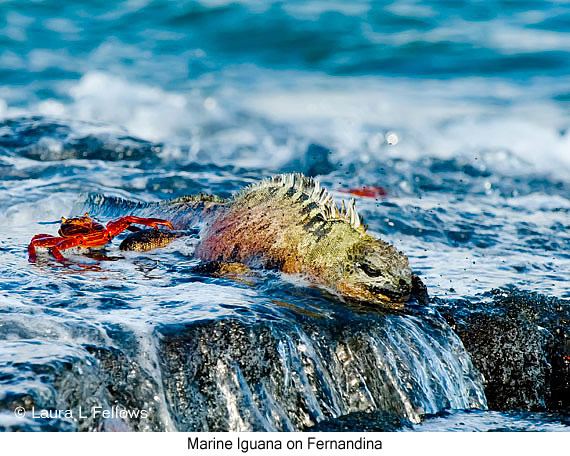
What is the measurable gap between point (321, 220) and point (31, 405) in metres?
2.33

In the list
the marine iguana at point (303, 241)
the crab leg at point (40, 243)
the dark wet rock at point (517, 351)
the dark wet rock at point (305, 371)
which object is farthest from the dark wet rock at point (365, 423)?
the crab leg at point (40, 243)

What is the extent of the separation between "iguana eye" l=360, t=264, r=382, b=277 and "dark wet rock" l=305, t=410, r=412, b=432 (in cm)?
85

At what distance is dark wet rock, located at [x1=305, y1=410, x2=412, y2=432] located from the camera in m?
3.65

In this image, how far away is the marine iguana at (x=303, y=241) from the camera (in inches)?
174

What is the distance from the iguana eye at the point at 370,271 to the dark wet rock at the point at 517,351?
0.65m

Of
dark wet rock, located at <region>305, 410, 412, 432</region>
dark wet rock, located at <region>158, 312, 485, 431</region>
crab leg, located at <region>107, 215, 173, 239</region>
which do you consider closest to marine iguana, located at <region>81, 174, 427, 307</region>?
crab leg, located at <region>107, 215, 173, 239</region>

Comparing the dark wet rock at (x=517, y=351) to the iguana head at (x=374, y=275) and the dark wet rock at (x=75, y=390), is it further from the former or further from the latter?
the dark wet rock at (x=75, y=390)

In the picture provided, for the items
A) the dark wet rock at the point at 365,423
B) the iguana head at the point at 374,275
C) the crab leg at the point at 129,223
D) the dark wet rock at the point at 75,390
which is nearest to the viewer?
the dark wet rock at the point at 75,390

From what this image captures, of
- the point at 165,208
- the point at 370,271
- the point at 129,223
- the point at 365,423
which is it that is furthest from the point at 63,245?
the point at 365,423

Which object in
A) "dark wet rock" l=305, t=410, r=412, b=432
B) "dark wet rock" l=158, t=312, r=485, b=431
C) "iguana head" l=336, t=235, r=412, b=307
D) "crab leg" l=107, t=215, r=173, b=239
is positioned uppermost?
"crab leg" l=107, t=215, r=173, b=239

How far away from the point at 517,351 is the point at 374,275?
1070 millimetres

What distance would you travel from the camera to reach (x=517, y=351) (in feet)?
15.2

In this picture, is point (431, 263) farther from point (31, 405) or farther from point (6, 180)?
point (6, 180)

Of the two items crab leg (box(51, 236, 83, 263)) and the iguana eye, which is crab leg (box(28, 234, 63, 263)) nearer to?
crab leg (box(51, 236, 83, 263))
